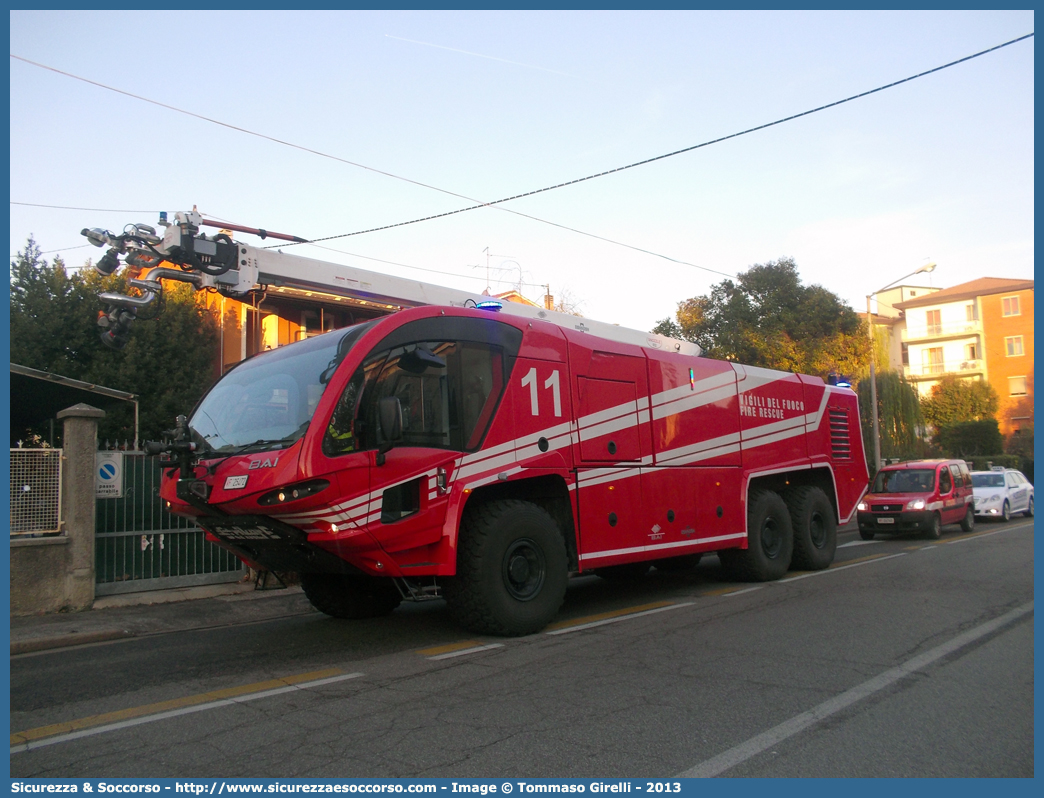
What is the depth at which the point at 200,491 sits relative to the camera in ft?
21.4

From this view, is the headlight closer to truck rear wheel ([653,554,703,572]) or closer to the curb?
the curb

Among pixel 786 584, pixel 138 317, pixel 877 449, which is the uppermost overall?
pixel 138 317

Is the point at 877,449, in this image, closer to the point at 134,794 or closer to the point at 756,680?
the point at 756,680

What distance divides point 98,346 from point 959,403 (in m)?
45.7

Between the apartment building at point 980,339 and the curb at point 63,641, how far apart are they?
49.7 m

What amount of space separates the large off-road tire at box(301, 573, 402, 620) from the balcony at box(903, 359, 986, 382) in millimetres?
49163

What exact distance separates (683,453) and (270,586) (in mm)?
6153

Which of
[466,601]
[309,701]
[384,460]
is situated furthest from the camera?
[466,601]

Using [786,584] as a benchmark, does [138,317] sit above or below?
above

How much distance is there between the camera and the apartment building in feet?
166

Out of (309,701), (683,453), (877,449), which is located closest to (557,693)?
(309,701)

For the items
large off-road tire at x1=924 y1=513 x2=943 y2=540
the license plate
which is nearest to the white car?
large off-road tire at x1=924 y1=513 x2=943 y2=540

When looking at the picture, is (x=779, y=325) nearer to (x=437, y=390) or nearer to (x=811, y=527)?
(x=811, y=527)

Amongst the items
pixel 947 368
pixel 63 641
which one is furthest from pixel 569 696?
pixel 947 368
